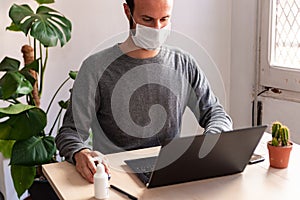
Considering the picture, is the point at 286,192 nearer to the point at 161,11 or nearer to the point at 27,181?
the point at 161,11

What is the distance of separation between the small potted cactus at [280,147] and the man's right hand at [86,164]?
54 centimetres

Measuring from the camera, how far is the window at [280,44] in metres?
2.61

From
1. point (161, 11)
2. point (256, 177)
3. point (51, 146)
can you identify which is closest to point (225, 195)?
point (256, 177)

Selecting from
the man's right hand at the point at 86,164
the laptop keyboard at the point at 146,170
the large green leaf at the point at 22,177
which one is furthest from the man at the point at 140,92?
the large green leaf at the point at 22,177

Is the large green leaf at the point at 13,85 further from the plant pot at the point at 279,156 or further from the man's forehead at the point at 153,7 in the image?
the plant pot at the point at 279,156

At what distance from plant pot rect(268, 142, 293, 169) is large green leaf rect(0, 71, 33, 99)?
1.17 meters

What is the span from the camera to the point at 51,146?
2.17 metres

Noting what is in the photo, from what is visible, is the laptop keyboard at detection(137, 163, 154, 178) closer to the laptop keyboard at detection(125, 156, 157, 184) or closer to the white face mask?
the laptop keyboard at detection(125, 156, 157, 184)

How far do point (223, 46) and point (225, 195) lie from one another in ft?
6.62

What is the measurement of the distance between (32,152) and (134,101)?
26.4 inches

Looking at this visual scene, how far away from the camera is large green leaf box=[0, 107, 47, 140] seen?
2.05 meters

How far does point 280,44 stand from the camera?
272 centimetres

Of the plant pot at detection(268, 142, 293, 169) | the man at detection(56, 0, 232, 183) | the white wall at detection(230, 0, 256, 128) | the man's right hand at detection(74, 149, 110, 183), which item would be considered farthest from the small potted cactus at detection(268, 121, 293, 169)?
the white wall at detection(230, 0, 256, 128)

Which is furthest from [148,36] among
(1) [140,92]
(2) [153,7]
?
(1) [140,92]
